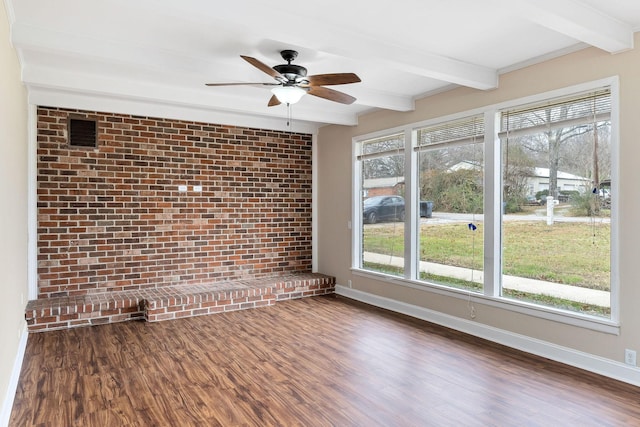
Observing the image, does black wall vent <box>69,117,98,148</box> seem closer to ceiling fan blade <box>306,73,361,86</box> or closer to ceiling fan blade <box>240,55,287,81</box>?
ceiling fan blade <box>240,55,287,81</box>

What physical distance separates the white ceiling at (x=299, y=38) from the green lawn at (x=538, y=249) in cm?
143

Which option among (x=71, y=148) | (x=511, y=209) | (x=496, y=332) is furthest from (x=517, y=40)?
(x=71, y=148)

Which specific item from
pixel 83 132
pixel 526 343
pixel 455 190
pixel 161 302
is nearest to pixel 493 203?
pixel 455 190

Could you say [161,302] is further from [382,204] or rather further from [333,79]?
[333,79]

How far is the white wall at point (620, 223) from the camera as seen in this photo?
3184 millimetres

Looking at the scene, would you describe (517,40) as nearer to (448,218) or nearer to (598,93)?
(598,93)

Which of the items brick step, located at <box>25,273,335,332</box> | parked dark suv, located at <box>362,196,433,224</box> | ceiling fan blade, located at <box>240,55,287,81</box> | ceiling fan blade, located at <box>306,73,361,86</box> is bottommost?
brick step, located at <box>25,273,335,332</box>

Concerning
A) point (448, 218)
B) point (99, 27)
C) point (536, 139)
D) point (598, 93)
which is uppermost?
point (99, 27)

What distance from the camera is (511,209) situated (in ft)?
13.6

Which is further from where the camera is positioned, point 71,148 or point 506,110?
point 71,148

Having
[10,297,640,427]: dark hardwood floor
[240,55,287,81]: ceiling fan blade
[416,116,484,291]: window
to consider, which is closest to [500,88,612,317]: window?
[416,116,484,291]: window

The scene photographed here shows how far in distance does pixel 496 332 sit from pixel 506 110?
2156 millimetres

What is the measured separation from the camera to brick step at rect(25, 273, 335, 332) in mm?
4559

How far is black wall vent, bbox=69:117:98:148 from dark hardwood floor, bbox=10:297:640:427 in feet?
7.11
